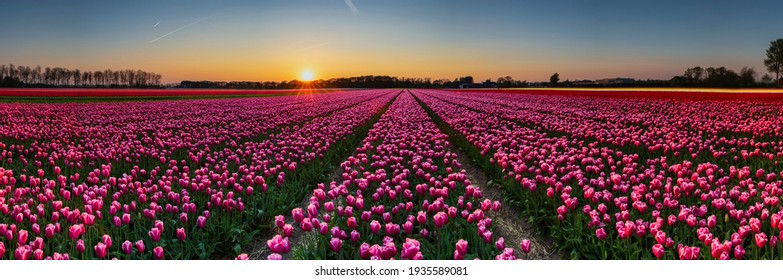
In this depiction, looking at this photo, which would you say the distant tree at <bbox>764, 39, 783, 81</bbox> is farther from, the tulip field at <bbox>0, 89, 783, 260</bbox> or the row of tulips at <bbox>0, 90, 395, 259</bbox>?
the row of tulips at <bbox>0, 90, 395, 259</bbox>

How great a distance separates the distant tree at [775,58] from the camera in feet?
18.4

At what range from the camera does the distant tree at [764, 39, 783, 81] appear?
18.4 ft

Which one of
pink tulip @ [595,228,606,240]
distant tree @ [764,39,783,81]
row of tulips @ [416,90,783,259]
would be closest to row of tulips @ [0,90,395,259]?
row of tulips @ [416,90,783,259]

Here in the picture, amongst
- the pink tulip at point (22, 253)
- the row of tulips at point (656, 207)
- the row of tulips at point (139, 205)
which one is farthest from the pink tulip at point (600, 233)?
the pink tulip at point (22, 253)

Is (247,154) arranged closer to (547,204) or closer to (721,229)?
(547,204)

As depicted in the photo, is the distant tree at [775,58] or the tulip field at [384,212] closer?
the tulip field at [384,212]

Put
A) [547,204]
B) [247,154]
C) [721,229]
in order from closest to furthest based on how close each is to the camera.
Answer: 1. [721,229]
2. [547,204]
3. [247,154]

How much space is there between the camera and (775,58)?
244 inches

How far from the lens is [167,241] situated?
4.52m

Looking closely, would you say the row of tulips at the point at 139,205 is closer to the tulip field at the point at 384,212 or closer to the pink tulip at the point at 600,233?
the tulip field at the point at 384,212

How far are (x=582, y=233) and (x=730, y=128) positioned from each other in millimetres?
9490

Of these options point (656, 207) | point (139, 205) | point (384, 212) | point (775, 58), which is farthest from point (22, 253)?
point (775, 58)

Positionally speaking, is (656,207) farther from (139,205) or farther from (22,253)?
(139,205)
